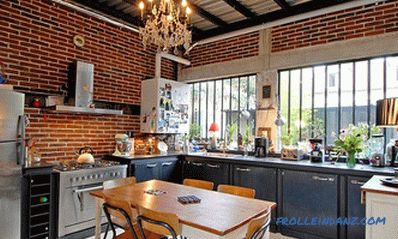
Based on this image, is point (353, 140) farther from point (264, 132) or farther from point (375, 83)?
point (264, 132)

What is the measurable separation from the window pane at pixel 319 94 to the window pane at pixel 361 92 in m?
0.44

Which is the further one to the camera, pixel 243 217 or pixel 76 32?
pixel 76 32

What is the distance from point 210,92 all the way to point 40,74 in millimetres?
3041

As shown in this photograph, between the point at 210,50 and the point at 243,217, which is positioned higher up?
the point at 210,50

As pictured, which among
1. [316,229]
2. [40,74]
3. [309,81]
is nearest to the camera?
[316,229]

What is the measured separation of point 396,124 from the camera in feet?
8.05

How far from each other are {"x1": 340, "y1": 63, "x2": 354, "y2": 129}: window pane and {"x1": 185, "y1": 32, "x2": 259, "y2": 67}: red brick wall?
1449mm

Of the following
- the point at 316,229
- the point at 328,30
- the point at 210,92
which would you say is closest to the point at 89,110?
the point at 210,92

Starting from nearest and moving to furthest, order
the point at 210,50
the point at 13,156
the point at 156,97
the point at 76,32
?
1. the point at 13,156
2. the point at 76,32
3. the point at 156,97
4. the point at 210,50

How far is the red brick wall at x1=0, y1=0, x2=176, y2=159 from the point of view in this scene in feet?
11.3

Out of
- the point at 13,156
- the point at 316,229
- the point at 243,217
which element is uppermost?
the point at 13,156

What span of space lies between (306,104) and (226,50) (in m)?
1.83

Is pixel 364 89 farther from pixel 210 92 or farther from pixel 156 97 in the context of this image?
pixel 156 97


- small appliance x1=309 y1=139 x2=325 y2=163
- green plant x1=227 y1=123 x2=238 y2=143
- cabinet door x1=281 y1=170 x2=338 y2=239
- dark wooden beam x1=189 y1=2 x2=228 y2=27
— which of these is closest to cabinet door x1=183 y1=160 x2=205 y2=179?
green plant x1=227 y1=123 x2=238 y2=143
